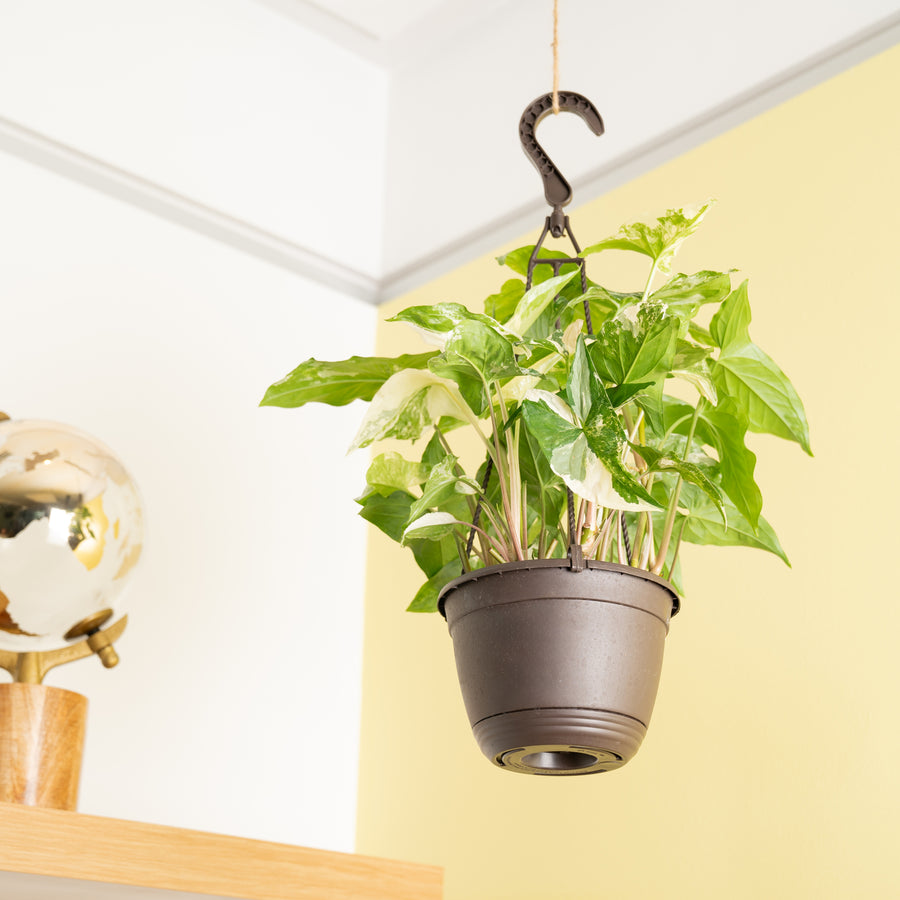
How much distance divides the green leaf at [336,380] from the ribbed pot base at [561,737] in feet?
1.05

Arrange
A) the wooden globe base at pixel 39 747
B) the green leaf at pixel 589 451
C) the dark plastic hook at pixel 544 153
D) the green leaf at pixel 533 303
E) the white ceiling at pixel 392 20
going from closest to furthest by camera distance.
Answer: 1. the green leaf at pixel 589 451
2. the green leaf at pixel 533 303
3. the dark plastic hook at pixel 544 153
4. the wooden globe base at pixel 39 747
5. the white ceiling at pixel 392 20

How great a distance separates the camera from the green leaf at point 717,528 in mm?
1010

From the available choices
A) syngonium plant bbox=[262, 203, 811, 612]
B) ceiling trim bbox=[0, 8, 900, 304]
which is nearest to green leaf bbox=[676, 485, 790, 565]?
syngonium plant bbox=[262, 203, 811, 612]

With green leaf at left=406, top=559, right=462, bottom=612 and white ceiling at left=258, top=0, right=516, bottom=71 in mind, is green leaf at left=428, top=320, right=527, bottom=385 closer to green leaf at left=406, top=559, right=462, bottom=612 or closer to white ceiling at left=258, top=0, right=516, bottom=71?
green leaf at left=406, top=559, right=462, bottom=612

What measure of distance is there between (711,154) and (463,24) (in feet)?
2.36

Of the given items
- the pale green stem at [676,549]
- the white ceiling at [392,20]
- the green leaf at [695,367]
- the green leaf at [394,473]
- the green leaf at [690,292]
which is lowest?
the pale green stem at [676,549]

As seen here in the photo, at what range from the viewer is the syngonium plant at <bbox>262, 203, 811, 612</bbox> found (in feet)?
2.89

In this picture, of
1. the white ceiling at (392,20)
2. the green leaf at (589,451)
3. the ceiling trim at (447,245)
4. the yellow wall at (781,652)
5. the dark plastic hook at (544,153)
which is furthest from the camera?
the white ceiling at (392,20)

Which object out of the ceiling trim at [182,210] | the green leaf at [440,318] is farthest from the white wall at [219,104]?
the green leaf at [440,318]

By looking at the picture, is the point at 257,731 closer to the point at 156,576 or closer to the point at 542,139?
the point at 156,576

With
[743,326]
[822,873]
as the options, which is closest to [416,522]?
[743,326]

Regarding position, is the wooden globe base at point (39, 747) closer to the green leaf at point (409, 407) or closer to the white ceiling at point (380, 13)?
the green leaf at point (409, 407)

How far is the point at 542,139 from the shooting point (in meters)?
1.95

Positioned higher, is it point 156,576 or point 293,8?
point 293,8
